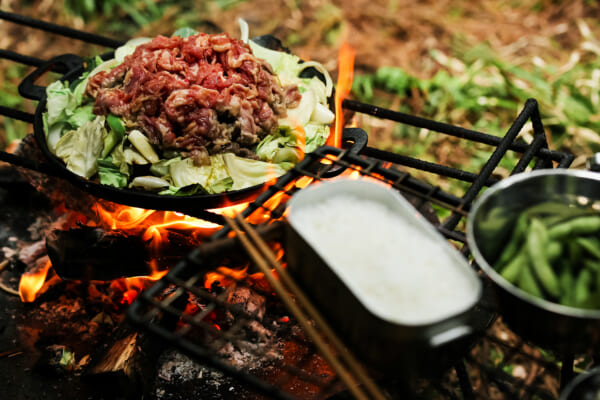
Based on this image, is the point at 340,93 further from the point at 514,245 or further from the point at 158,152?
the point at 514,245

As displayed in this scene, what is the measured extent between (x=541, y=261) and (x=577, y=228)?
9.6 inches

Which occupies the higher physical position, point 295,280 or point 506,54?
point 295,280

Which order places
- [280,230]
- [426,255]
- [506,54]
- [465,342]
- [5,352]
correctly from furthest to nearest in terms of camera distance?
[506,54]
[5,352]
[465,342]
[280,230]
[426,255]

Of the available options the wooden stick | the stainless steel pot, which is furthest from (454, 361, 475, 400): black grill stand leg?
the wooden stick

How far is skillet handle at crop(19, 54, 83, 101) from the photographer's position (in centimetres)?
399

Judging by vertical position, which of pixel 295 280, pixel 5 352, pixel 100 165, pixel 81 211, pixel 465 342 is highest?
pixel 295 280

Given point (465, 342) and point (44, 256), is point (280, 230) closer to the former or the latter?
point (465, 342)

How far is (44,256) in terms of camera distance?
4.33m

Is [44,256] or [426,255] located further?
[44,256]

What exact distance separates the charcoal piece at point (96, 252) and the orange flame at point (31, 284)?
52 centimetres

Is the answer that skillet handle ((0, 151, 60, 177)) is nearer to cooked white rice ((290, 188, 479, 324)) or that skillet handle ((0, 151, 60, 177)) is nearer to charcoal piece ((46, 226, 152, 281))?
charcoal piece ((46, 226, 152, 281))

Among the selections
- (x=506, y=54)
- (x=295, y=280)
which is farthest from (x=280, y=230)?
(x=506, y=54)

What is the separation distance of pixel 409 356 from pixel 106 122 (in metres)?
2.67

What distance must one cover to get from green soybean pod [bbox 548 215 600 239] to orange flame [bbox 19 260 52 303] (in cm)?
376
